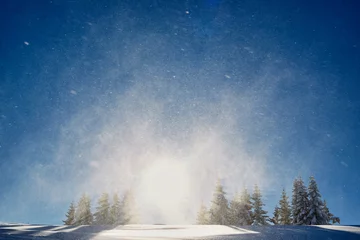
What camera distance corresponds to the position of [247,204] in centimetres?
3459

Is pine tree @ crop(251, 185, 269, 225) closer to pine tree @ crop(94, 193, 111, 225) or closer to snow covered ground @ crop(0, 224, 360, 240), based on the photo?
pine tree @ crop(94, 193, 111, 225)

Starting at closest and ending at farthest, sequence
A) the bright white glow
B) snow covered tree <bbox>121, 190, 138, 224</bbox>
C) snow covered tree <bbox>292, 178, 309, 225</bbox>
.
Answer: the bright white glow, snow covered tree <bbox>292, 178, 309, 225</bbox>, snow covered tree <bbox>121, 190, 138, 224</bbox>

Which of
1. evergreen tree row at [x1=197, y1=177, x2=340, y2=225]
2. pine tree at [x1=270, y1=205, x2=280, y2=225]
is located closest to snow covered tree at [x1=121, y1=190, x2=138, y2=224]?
evergreen tree row at [x1=197, y1=177, x2=340, y2=225]

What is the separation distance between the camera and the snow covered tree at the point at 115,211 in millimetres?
36228

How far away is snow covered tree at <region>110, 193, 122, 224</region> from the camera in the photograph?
3623 centimetres

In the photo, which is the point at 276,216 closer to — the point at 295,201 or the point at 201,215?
the point at 295,201

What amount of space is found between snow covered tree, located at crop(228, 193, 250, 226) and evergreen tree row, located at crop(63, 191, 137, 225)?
15359mm

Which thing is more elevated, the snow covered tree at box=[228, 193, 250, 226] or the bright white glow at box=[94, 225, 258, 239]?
the bright white glow at box=[94, 225, 258, 239]

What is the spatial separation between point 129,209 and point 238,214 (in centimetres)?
1706

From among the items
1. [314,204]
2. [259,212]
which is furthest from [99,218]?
[314,204]

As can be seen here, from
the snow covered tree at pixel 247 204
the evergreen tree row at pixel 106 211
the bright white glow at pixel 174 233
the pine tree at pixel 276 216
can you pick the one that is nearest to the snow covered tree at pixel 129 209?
the evergreen tree row at pixel 106 211

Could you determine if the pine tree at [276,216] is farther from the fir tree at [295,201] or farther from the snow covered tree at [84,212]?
the snow covered tree at [84,212]

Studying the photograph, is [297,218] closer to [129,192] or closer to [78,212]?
[129,192]

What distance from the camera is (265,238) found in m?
2.81
